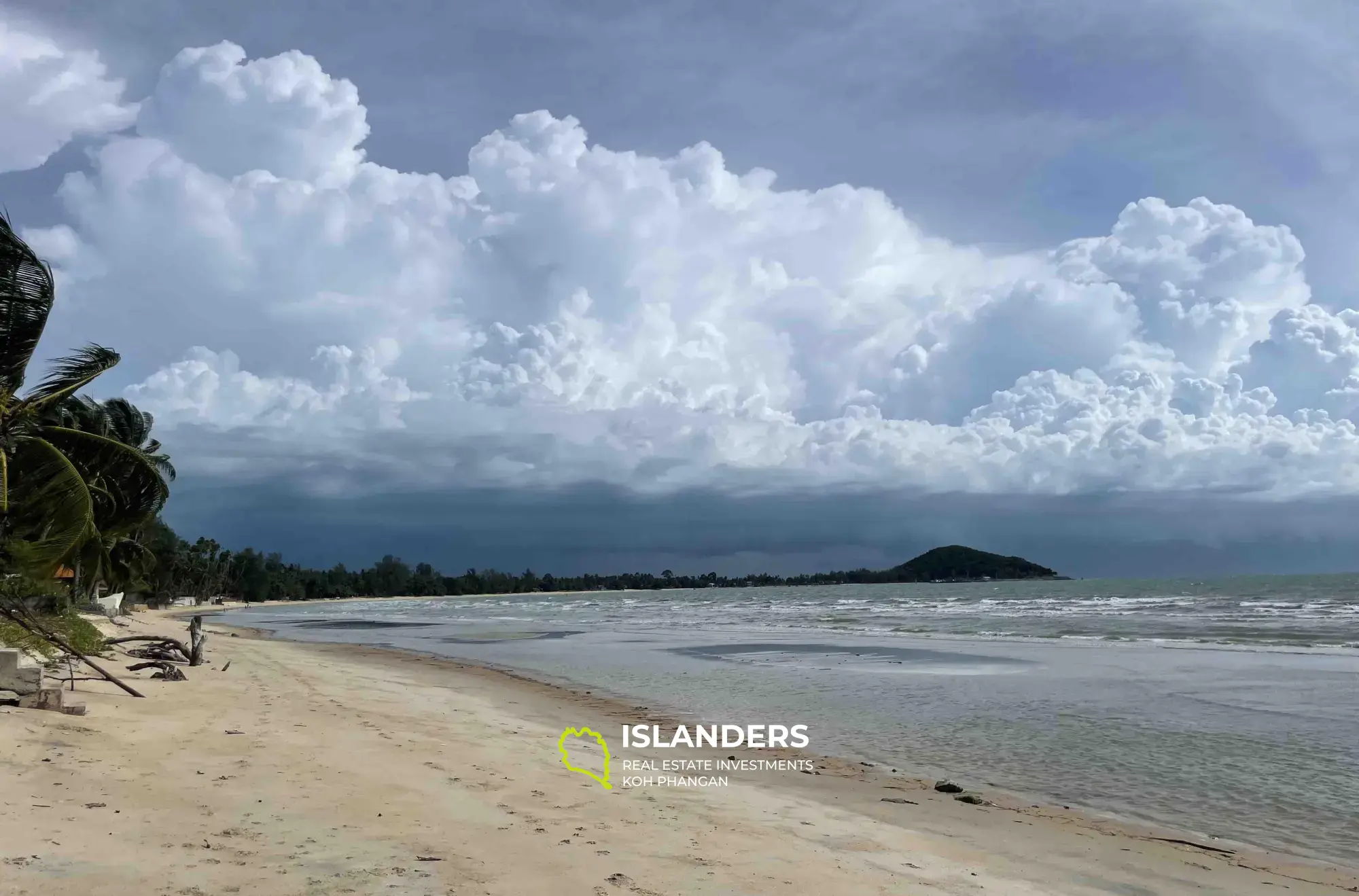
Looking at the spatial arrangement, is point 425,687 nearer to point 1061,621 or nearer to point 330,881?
point 330,881

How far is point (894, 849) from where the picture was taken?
7.85 m

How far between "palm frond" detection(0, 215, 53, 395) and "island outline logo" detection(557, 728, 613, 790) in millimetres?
9959

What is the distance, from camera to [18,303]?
537 inches

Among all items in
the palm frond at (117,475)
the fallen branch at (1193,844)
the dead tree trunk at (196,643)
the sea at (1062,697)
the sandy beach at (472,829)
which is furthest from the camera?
the dead tree trunk at (196,643)

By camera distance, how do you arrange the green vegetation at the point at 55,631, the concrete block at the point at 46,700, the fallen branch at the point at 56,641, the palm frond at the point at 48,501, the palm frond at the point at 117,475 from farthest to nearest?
the palm frond at the point at 117,475 → the green vegetation at the point at 55,631 → the palm frond at the point at 48,501 → the fallen branch at the point at 56,641 → the concrete block at the point at 46,700

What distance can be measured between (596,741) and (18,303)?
35.7 ft

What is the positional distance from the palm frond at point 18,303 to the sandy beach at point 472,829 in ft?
18.1

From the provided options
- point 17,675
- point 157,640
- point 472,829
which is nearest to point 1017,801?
point 472,829

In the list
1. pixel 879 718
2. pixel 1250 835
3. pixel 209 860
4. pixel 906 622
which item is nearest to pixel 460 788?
pixel 209 860

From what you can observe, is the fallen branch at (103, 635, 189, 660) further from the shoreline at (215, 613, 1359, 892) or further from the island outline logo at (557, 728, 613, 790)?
the island outline logo at (557, 728, 613, 790)

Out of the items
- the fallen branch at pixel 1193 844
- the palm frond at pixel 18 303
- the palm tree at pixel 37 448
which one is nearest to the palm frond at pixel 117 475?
the palm tree at pixel 37 448

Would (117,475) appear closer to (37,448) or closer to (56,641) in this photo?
(37,448)

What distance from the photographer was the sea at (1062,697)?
10609 mm

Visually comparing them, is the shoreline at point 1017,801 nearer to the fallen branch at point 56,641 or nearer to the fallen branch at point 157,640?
the fallen branch at point 56,641
